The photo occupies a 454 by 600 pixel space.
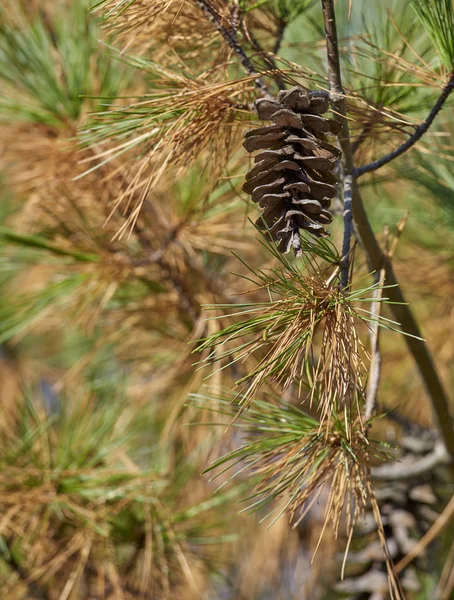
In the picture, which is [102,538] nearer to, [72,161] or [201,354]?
[201,354]

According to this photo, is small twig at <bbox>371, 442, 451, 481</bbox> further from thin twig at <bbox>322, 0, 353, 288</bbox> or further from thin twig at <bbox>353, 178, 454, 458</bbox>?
thin twig at <bbox>322, 0, 353, 288</bbox>

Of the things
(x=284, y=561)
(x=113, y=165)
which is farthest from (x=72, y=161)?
(x=284, y=561)

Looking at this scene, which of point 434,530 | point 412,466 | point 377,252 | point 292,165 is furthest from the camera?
point 412,466

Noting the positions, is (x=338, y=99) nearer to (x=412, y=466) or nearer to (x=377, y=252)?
(x=377, y=252)

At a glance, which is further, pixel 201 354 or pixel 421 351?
pixel 201 354

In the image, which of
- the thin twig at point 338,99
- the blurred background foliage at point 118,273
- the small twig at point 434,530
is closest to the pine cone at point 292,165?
the thin twig at point 338,99

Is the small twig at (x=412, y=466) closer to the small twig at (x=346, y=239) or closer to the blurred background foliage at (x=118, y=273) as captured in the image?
the blurred background foliage at (x=118, y=273)

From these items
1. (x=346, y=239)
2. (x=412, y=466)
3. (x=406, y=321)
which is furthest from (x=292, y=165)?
(x=412, y=466)
